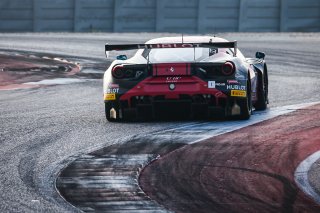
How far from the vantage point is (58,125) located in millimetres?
12906

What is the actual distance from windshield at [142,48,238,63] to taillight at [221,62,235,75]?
336 mm

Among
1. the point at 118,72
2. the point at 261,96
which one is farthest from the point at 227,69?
the point at 261,96

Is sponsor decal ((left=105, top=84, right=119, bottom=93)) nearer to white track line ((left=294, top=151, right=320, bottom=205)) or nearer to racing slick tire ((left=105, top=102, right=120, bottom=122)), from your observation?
racing slick tire ((left=105, top=102, right=120, bottom=122))

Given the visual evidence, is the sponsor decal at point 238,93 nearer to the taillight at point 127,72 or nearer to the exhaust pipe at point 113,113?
the taillight at point 127,72

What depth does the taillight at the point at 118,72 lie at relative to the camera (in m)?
12.9

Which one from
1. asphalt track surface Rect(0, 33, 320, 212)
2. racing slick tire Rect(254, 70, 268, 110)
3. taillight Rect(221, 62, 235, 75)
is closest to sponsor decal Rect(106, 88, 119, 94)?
asphalt track surface Rect(0, 33, 320, 212)

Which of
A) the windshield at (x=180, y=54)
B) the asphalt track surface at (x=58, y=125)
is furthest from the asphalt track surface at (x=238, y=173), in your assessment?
the windshield at (x=180, y=54)

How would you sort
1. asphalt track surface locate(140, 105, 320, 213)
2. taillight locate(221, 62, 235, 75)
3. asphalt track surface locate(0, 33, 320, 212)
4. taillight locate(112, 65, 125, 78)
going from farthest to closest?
taillight locate(112, 65, 125, 78)
taillight locate(221, 62, 235, 75)
asphalt track surface locate(0, 33, 320, 212)
asphalt track surface locate(140, 105, 320, 213)

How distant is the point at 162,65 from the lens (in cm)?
1272

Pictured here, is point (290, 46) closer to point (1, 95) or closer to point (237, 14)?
point (237, 14)

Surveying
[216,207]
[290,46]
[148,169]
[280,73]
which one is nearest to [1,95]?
[280,73]

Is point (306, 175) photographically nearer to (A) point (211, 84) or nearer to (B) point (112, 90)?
(A) point (211, 84)

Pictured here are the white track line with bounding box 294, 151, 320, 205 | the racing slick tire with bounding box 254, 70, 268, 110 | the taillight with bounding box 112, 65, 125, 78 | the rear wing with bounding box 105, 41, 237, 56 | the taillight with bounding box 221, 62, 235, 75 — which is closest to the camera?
the white track line with bounding box 294, 151, 320, 205

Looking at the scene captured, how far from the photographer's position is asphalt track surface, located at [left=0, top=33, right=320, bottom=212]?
8320mm
